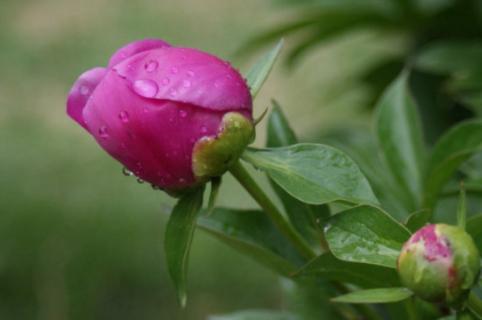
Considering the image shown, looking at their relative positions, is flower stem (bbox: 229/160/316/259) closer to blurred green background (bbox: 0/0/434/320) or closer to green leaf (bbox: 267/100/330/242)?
green leaf (bbox: 267/100/330/242)

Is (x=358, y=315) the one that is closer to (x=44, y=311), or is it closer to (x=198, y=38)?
(x=44, y=311)

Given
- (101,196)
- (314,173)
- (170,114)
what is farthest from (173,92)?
(101,196)

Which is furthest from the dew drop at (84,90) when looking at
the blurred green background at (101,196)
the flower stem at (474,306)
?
the blurred green background at (101,196)

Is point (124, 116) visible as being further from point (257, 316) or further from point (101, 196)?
point (101, 196)

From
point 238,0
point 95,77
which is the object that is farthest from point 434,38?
point 238,0

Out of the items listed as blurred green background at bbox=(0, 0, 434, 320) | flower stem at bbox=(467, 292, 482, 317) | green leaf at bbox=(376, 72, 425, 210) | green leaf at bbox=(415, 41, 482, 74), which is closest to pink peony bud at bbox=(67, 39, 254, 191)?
flower stem at bbox=(467, 292, 482, 317)

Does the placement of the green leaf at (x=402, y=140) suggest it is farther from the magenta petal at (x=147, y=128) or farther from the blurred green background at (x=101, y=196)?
the blurred green background at (x=101, y=196)
